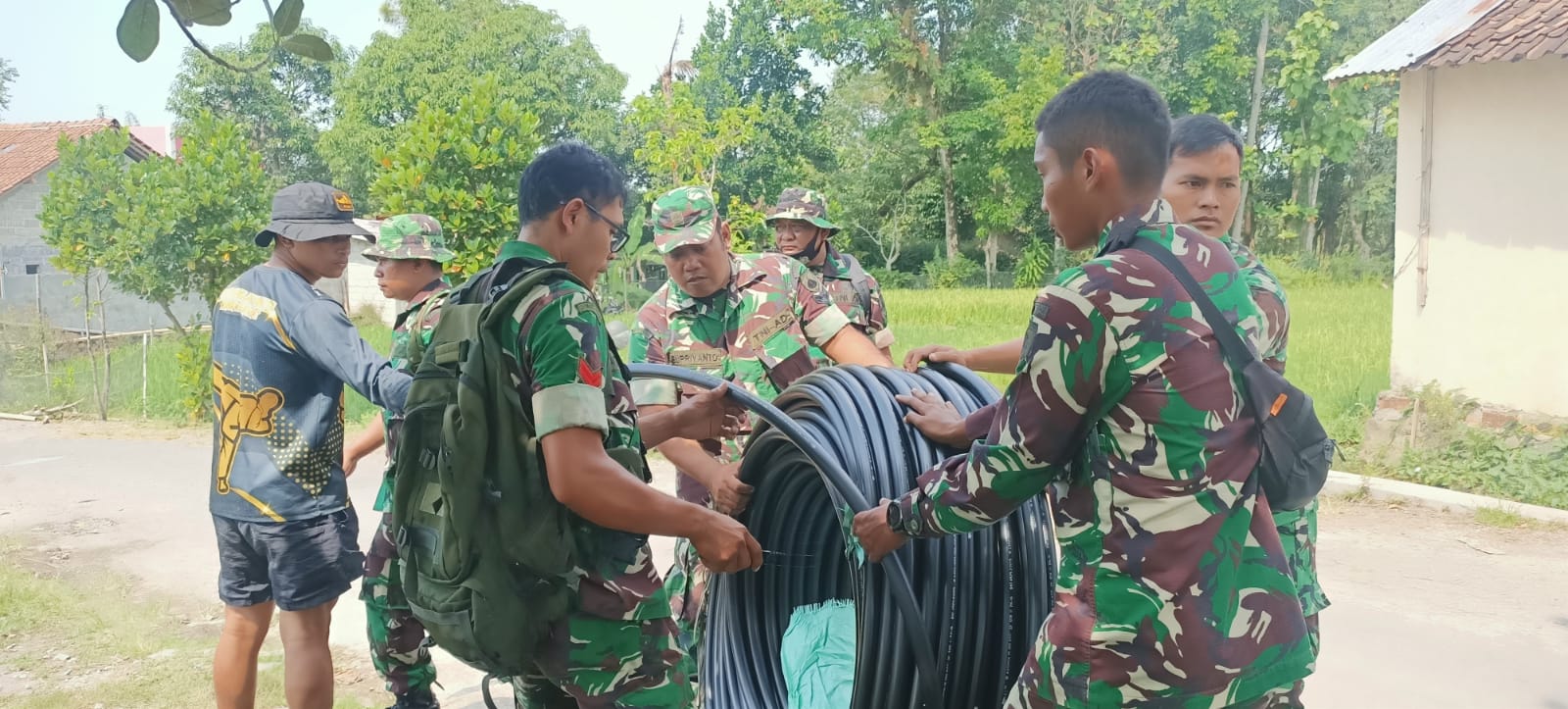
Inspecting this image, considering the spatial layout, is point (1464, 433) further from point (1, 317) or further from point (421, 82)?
point (421, 82)

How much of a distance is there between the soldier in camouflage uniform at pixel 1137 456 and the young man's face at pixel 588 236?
1051 mm

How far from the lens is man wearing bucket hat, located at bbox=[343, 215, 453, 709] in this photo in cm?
411

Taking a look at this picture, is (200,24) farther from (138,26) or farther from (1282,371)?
(1282,371)

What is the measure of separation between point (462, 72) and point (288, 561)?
42.9 m

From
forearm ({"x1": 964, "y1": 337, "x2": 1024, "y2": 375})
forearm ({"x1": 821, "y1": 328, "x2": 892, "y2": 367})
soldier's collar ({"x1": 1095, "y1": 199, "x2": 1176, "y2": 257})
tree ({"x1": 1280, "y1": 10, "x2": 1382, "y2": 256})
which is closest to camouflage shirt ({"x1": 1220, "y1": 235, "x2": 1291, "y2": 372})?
soldier's collar ({"x1": 1095, "y1": 199, "x2": 1176, "y2": 257})

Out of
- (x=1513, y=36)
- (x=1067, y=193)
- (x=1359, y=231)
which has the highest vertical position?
(x=1513, y=36)

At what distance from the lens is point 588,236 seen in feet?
8.98

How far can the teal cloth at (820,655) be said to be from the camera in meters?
3.67

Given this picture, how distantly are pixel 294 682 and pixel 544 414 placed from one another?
2.25 metres

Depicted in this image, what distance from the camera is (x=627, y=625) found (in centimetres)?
269

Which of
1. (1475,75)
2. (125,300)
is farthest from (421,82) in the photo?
(1475,75)

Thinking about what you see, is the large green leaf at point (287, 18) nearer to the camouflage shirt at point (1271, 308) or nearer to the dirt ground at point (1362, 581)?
the camouflage shirt at point (1271, 308)

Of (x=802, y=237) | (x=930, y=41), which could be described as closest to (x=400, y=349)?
(x=802, y=237)

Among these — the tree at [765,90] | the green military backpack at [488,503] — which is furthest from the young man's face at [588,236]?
the tree at [765,90]
